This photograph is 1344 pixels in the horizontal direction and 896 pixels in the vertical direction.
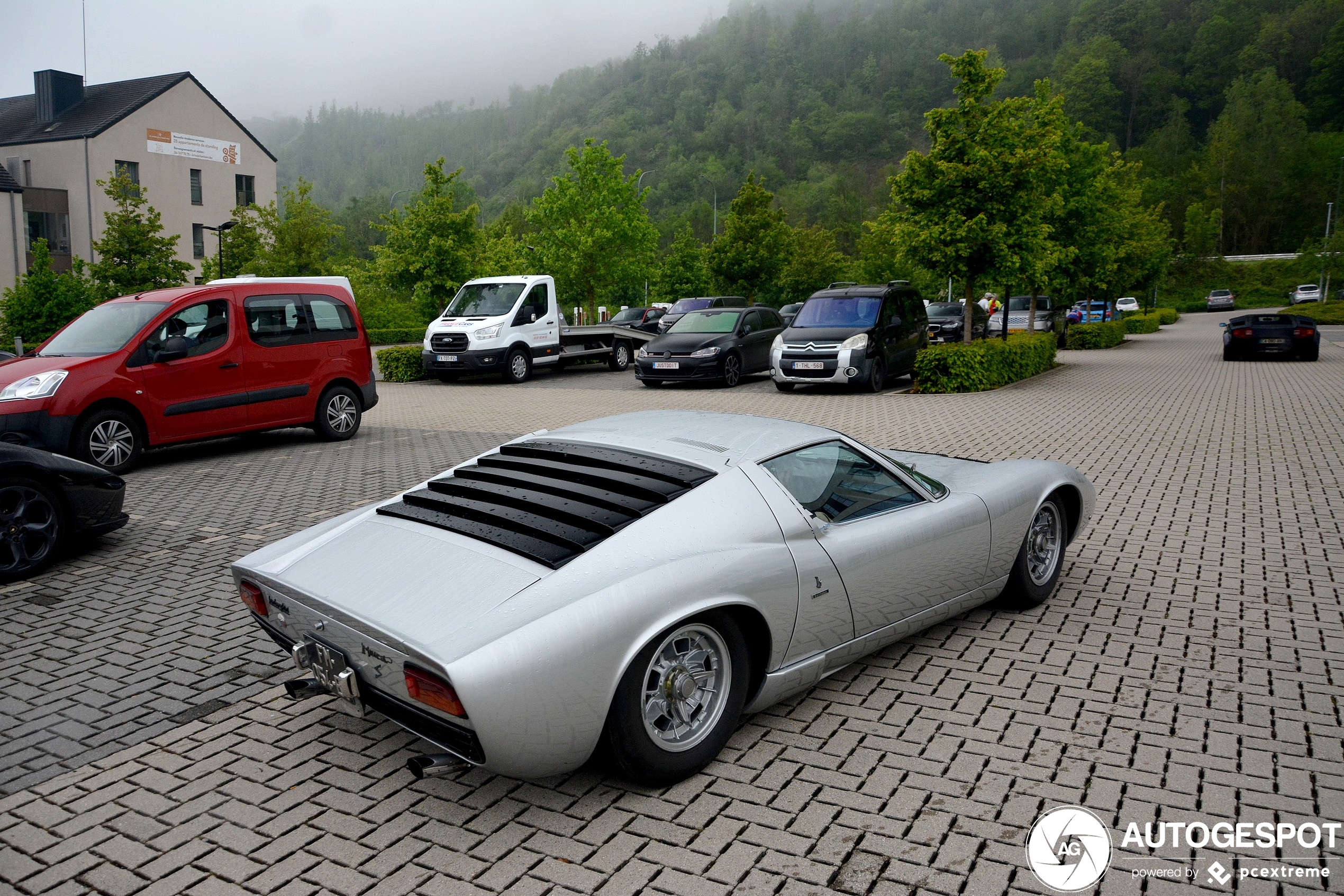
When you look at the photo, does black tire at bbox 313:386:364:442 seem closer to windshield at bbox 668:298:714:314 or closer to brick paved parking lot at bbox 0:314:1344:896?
brick paved parking lot at bbox 0:314:1344:896

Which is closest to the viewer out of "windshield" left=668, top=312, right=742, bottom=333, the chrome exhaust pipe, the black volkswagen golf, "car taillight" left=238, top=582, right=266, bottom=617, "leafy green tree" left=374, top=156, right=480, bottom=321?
the chrome exhaust pipe

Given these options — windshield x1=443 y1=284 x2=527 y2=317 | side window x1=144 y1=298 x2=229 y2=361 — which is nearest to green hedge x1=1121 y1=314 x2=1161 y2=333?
windshield x1=443 y1=284 x2=527 y2=317

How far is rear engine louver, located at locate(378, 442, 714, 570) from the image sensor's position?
137 inches

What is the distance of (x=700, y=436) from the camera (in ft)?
14.2

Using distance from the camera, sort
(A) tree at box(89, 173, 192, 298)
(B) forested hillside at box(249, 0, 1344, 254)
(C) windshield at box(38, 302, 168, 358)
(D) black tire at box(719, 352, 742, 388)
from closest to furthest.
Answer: (C) windshield at box(38, 302, 168, 358) < (D) black tire at box(719, 352, 742, 388) < (A) tree at box(89, 173, 192, 298) < (B) forested hillside at box(249, 0, 1344, 254)

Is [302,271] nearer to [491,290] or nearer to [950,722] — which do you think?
[491,290]

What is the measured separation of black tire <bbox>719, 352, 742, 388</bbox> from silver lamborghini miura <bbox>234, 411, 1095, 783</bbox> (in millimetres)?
14322

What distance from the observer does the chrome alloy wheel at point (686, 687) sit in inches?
133

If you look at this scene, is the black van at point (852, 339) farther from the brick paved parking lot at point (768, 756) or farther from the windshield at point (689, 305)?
the windshield at point (689, 305)

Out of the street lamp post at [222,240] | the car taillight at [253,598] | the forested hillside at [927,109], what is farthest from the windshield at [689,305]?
the forested hillside at [927,109]

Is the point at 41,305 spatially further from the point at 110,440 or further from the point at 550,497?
the point at 550,497

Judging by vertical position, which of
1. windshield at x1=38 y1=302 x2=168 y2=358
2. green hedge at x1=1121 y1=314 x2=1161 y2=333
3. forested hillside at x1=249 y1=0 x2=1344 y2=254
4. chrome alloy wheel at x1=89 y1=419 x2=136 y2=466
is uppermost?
forested hillside at x1=249 y1=0 x2=1344 y2=254

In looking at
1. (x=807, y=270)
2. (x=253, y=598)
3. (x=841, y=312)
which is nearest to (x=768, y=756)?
(x=253, y=598)

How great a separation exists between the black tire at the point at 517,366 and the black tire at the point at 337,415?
316 inches
